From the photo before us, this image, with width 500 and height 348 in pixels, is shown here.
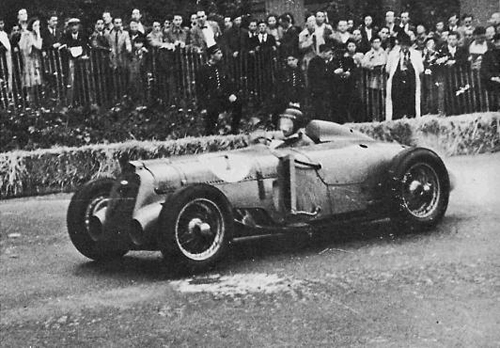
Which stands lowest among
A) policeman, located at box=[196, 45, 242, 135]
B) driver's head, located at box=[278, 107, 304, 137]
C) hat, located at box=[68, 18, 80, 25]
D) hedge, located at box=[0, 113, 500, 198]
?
hedge, located at box=[0, 113, 500, 198]

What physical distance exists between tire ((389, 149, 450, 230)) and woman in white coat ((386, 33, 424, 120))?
37.8 inches

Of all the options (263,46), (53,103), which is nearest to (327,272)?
(53,103)

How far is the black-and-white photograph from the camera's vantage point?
4.50m

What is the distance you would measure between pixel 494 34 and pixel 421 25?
1182 mm

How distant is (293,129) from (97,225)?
160 cm

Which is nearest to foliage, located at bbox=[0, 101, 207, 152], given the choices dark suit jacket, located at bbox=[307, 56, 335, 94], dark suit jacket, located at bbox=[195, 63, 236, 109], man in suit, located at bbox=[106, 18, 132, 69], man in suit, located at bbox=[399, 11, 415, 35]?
dark suit jacket, located at bbox=[195, 63, 236, 109]

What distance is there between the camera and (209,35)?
7285 millimetres

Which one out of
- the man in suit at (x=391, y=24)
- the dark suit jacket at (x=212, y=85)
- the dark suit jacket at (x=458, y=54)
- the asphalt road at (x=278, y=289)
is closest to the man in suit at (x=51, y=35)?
the dark suit jacket at (x=212, y=85)

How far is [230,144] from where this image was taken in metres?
6.21

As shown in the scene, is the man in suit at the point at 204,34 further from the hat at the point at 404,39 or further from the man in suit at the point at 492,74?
the man in suit at the point at 492,74

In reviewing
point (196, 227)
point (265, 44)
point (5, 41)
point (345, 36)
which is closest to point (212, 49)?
point (265, 44)

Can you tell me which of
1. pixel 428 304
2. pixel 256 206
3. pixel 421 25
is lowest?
pixel 428 304

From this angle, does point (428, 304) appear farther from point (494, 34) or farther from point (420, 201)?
point (494, 34)

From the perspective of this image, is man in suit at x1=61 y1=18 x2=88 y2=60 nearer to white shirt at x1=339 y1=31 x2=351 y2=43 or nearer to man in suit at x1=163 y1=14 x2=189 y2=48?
man in suit at x1=163 y1=14 x2=189 y2=48
